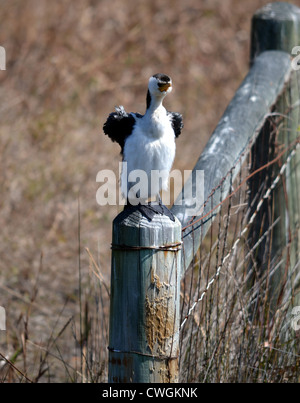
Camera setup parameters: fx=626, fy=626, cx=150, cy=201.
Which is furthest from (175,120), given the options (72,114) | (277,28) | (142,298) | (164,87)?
(72,114)

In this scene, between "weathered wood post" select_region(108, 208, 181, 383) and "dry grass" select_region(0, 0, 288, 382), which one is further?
"dry grass" select_region(0, 0, 288, 382)

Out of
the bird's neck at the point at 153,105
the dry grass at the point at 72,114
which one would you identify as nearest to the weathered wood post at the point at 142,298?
the bird's neck at the point at 153,105

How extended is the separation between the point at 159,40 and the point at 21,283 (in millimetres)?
4576

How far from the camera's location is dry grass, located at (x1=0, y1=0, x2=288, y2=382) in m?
3.96

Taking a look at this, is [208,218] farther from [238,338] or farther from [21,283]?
[21,283]

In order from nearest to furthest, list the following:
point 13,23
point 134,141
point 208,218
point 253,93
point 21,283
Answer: point 134,141 < point 208,218 < point 253,93 < point 21,283 < point 13,23

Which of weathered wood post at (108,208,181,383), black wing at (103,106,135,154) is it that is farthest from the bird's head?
weathered wood post at (108,208,181,383)

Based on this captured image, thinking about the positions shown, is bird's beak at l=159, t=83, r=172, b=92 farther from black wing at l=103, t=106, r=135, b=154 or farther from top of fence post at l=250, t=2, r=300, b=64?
top of fence post at l=250, t=2, r=300, b=64

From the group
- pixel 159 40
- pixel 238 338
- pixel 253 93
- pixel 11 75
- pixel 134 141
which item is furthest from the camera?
pixel 159 40

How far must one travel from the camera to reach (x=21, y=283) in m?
4.21

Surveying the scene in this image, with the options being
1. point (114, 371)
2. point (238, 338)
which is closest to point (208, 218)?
point (238, 338)

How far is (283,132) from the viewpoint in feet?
8.61

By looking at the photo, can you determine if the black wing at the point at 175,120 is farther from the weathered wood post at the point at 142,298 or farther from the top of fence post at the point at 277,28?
the top of fence post at the point at 277,28

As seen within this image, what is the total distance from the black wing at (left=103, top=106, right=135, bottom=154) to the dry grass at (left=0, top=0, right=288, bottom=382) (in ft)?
3.05
